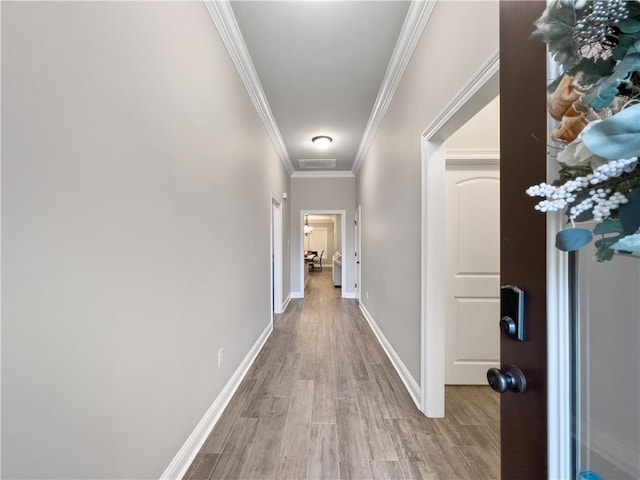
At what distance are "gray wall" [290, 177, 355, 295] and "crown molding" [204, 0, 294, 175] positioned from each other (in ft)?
7.87

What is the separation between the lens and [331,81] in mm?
2656

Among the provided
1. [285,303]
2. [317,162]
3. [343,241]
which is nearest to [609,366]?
[285,303]

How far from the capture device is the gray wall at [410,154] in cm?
132

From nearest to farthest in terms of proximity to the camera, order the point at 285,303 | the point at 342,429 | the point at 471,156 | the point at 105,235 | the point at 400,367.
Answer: the point at 105,235 → the point at 342,429 → the point at 471,156 → the point at 400,367 → the point at 285,303

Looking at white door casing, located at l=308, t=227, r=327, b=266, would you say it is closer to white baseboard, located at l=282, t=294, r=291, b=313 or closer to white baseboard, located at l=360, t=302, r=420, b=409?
white baseboard, located at l=282, t=294, r=291, b=313

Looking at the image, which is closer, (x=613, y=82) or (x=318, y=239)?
(x=613, y=82)

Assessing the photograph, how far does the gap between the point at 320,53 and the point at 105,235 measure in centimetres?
219

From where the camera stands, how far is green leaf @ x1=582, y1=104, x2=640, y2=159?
0.34m

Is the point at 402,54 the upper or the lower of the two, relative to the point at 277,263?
upper

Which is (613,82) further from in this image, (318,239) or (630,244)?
(318,239)

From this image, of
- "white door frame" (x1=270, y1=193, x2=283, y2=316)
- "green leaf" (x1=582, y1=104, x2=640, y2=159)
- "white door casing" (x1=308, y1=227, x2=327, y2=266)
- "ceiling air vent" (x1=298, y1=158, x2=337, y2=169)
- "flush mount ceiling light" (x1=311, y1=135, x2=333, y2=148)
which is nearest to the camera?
"green leaf" (x1=582, y1=104, x2=640, y2=159)

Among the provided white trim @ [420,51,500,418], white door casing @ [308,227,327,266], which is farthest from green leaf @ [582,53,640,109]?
white door casing @ [308,227,327,266]

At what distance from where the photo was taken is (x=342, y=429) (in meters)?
1.72

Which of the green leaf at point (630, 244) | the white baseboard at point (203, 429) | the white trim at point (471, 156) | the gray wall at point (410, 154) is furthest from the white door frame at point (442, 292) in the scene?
the white baseboard at point (203, 429)
